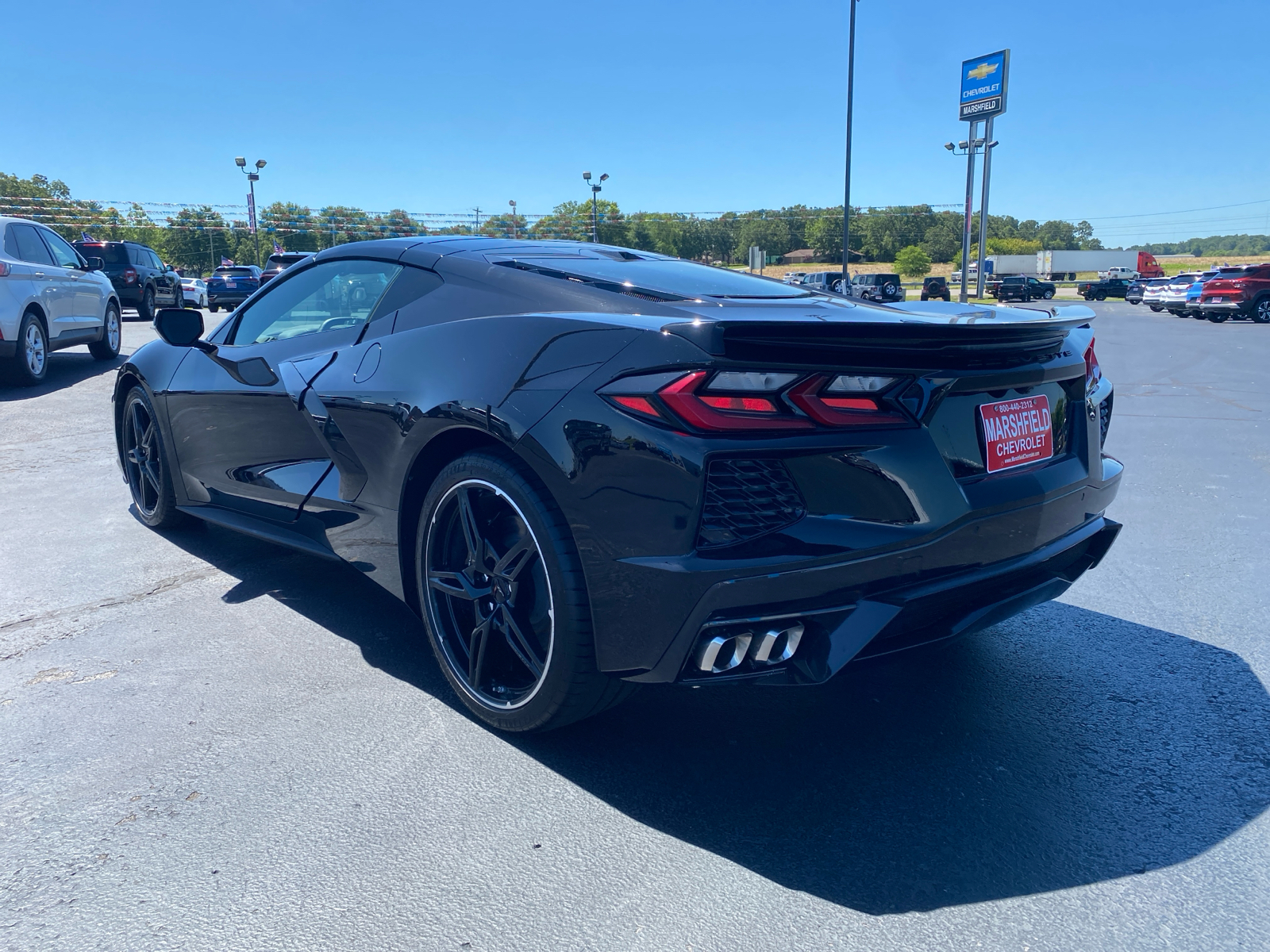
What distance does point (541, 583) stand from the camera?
2598 millimetres

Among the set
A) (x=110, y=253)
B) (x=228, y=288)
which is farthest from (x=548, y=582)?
(x=228, y=288)

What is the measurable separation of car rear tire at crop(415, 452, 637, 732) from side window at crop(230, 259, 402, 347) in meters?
0.97

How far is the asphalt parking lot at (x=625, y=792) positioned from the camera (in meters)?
1.96

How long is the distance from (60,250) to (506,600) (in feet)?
35.4

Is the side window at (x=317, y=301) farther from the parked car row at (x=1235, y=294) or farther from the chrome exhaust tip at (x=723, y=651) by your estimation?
the parked car row at (x=1235, y=294)

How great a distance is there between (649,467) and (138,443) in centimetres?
371

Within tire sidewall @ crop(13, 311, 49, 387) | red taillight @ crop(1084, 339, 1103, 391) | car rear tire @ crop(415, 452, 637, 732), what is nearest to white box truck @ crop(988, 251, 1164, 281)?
tire sidewall @ crop(13, 311, 49, 387)

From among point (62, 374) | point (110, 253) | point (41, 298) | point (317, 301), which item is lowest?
point (62, 374)

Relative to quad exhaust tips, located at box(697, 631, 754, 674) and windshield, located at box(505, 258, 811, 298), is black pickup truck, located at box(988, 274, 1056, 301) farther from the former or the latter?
quad exhaust tips, located at box(697, 631, 754, 674)

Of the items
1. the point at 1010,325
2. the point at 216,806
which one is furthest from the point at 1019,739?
the point at 216,806

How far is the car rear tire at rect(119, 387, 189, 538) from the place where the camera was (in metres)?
4.64

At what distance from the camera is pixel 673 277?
3236 millimetres

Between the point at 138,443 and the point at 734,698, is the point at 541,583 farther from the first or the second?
the point at 138,443

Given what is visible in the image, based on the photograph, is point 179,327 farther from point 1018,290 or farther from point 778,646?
point 1018,290
